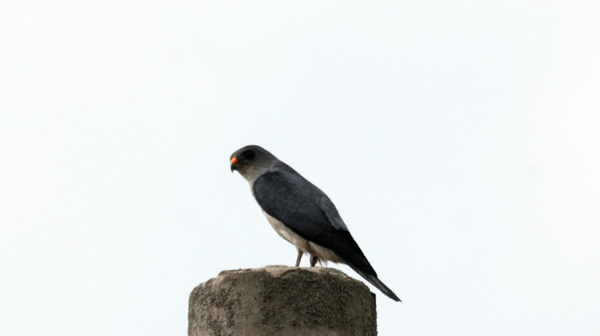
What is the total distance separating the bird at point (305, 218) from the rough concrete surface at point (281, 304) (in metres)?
1.31

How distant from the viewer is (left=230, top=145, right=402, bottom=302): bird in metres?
6.59

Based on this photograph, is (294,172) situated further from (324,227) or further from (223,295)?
(223,295)

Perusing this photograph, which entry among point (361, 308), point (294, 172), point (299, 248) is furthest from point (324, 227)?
point (361, 308)

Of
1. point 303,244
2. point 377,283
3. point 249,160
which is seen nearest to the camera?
point 377,283

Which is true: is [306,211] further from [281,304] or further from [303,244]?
[281,304]

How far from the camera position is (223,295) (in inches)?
184

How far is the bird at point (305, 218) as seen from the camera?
659cm

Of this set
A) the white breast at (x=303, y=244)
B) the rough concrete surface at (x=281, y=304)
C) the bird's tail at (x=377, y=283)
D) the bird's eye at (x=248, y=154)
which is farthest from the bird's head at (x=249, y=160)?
the rough concrete surface at (x=281, y=304)

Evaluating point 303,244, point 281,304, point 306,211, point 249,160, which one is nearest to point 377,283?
point 303,244

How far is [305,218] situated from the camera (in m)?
7.02

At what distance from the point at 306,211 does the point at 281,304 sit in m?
2.59

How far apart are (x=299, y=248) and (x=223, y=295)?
2457 millimetres

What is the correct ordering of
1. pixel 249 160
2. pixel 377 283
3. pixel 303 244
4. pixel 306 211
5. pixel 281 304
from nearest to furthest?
pixel 281 304
pixel 377 283
pixel 303 244
pixel 306 211
pixel 249 160

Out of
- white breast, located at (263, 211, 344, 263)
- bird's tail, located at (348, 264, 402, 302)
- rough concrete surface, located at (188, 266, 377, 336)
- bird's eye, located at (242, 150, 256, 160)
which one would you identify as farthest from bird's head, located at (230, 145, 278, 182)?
rough concrete surface, located at (188, 266, 377, 336)
